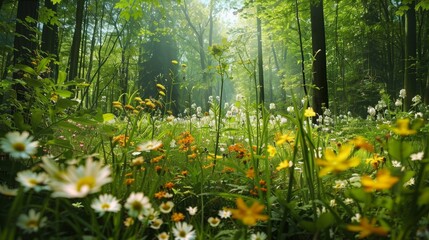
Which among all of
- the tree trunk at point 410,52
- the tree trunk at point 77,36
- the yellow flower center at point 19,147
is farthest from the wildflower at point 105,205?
the tree trunk at point 410,52

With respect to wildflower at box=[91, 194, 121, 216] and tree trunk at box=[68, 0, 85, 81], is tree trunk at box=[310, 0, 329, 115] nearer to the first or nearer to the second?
wildflower at box=[91, 194, 121, 216]

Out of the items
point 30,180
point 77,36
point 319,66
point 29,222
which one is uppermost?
point 77,36

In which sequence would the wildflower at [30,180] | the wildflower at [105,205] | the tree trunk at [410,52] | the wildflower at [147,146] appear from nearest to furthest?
the wildflower at [30,180] → the wildflower at [105,205] → the wildflower at [147,146] → the tree trunk at [410,52]

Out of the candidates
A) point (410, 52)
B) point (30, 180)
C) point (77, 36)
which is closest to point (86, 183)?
point (30, 180)

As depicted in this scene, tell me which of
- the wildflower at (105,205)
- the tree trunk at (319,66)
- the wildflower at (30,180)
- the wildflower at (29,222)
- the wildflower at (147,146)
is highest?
the tree trunk at (319,66)

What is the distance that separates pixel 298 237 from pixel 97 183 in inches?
41.2

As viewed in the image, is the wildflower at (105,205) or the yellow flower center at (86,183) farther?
the wildflower at (105,205)

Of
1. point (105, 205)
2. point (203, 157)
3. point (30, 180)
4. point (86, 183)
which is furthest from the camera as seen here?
point (203, 157)

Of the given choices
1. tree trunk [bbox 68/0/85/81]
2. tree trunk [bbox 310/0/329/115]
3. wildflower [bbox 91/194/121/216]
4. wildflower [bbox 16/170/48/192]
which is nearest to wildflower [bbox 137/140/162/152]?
wildflower [bbox 91/194/121/216]

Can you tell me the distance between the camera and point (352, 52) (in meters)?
19.4

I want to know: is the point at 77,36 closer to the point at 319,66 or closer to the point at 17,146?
the point at 319,66

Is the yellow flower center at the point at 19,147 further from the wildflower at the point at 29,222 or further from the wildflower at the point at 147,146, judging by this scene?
the wildflower at the point at 147,146

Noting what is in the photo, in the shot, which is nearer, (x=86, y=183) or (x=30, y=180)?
(x=86, y=183)

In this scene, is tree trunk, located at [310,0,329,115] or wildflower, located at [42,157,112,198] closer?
wildflower, located at [42,157,112,198]
